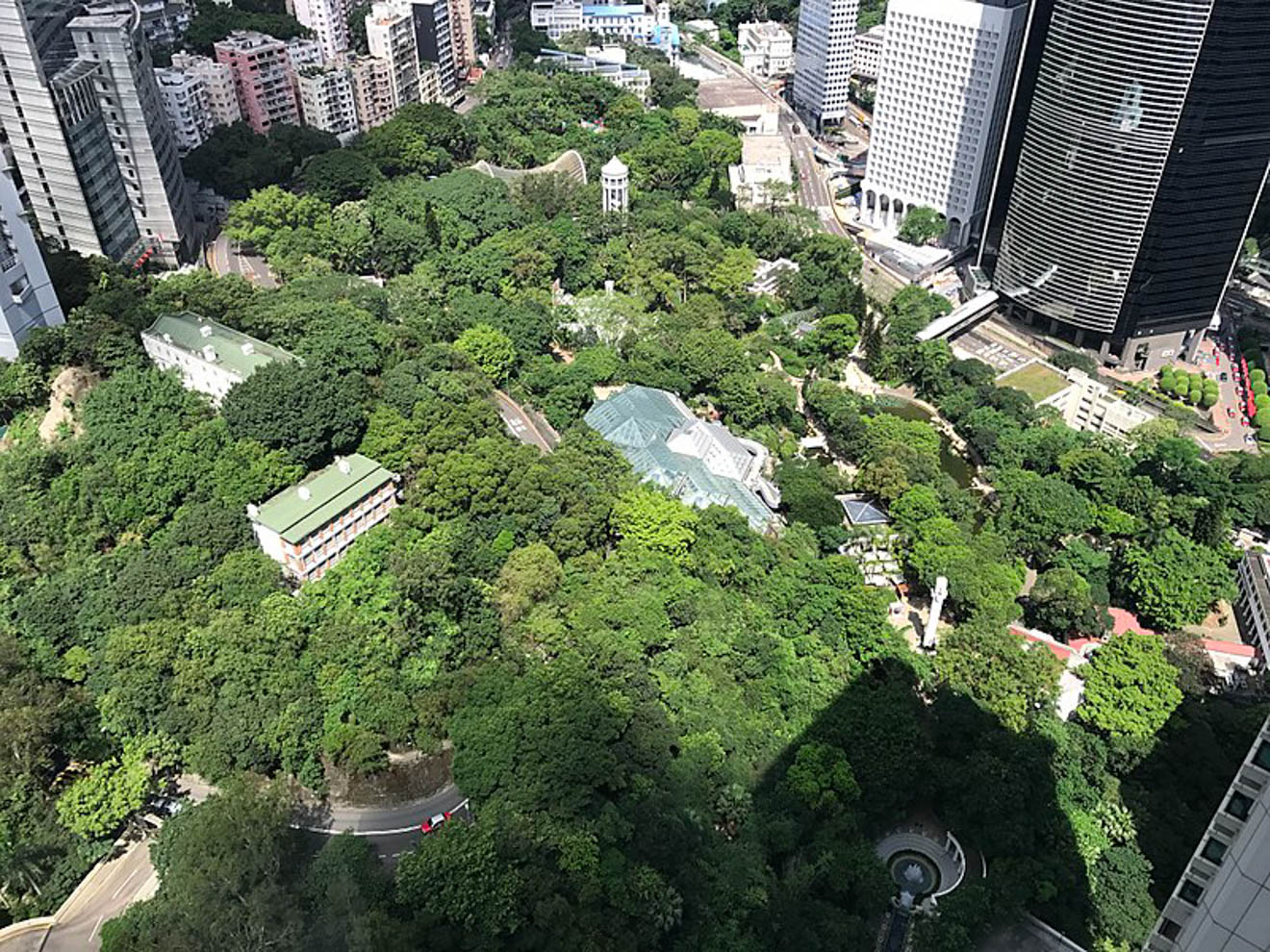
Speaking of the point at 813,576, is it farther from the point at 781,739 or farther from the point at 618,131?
the point at 618,131

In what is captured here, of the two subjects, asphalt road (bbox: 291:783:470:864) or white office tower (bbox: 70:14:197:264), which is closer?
asphalt road (bbox: 291:783:470:864)

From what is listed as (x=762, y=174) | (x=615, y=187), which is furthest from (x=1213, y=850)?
(x=762, y=174)

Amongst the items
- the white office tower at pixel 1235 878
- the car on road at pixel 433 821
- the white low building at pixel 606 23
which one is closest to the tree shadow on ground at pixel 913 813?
the car on road at pixel 433 821

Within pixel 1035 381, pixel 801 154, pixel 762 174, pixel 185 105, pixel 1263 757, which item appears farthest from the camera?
pixel 801 154

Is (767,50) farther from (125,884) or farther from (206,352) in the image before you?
(125,884)

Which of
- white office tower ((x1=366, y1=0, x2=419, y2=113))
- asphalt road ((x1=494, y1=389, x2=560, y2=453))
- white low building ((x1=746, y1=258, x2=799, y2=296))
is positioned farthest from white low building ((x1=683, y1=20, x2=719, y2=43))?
asphalt road ((x1=494, y1=389, x2=560, y2=453))

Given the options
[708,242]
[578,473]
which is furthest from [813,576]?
[708,242]

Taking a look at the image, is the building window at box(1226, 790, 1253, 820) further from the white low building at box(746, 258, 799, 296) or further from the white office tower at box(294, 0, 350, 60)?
the white office tower at box(294, 0, 350, 60)
